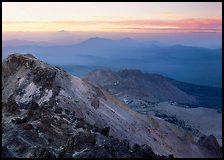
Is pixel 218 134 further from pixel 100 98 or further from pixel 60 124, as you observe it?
pixel 60 124

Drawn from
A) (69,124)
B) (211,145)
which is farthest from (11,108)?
(211,145)

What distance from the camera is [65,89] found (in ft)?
181

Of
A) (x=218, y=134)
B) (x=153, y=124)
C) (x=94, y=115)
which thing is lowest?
(x=218, y=134)

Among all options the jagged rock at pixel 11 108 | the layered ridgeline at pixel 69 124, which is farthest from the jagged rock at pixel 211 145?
the jagged rock at pixel 11 108

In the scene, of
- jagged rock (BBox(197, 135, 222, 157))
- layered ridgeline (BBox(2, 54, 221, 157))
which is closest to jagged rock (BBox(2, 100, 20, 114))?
layered ridgeline (BBox(2, 54, 221, 157))

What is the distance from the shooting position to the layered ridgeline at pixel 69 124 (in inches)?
1344

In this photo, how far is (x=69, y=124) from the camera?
4134cm

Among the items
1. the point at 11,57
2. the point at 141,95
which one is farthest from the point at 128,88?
the point at 11,57

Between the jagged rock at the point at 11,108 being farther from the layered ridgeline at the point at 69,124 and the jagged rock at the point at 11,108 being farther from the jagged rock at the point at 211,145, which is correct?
the jagged rock at the point at 211,145

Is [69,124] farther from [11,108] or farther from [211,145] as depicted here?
[211,145]

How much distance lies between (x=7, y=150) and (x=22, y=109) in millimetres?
14326

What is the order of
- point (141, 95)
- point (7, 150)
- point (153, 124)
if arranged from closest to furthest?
1. point (7, 150)
2. point (153, 124)
3. point (141, 95)

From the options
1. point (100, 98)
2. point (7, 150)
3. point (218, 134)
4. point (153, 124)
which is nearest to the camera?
point (7, 150)

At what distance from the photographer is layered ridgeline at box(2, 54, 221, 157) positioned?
3412cm
